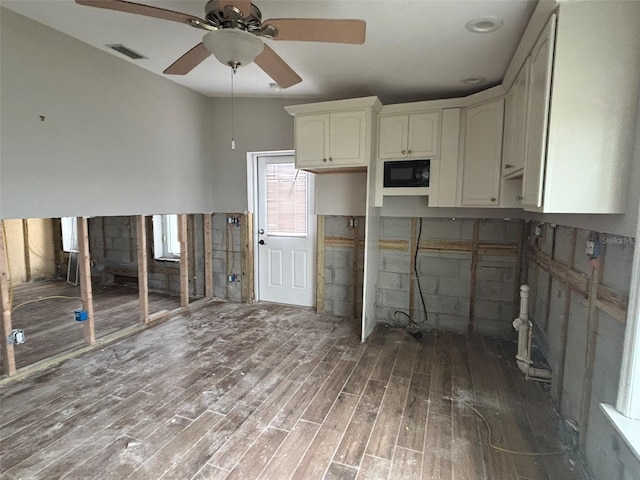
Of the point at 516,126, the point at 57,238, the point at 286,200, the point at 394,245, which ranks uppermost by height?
the point at 516,126

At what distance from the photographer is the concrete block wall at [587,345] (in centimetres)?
159

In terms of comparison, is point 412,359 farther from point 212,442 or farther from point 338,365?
point 212,442

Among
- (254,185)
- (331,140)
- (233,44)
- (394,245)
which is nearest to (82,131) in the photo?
(254,185)

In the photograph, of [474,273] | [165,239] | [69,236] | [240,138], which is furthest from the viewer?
[69,236]

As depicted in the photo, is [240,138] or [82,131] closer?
[82,131]

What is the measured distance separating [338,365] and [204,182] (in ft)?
10.3

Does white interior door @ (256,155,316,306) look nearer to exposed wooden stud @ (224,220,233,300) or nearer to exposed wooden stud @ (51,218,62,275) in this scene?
exposed wooden stud @ (224,220,233,300)

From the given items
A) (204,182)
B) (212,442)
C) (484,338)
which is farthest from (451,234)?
(204,182)

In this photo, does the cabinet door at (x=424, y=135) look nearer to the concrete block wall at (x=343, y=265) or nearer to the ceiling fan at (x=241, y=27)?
the concrete block wall at (x=343, y=265)

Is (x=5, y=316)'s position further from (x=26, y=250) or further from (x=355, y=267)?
(x=26, y=250)

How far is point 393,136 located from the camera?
3.45 m

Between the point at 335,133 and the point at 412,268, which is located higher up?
the point at 335,133

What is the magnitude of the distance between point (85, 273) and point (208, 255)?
5.72 feet

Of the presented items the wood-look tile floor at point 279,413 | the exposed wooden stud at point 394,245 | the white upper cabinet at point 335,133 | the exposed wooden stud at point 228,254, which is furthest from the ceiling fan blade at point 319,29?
the exposed wooden stud at point 228,254
